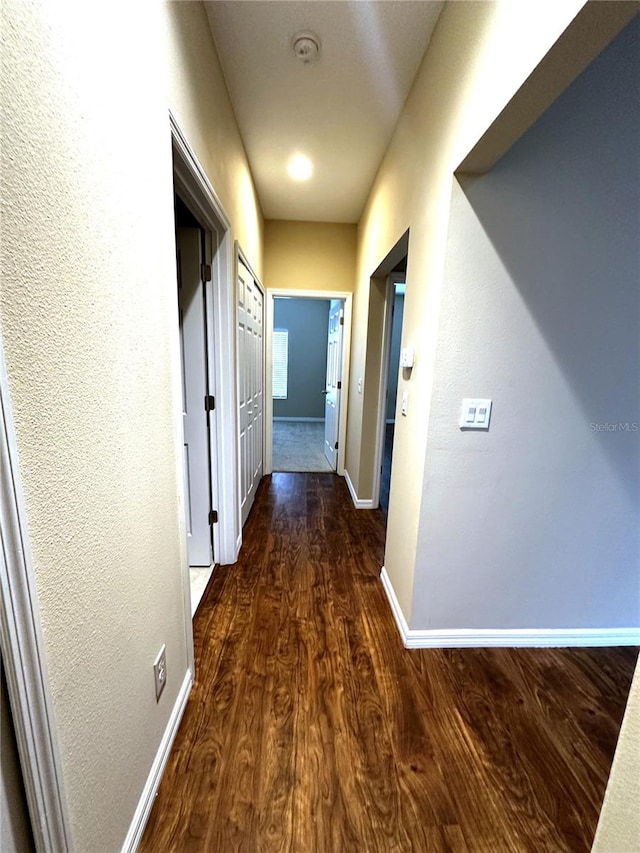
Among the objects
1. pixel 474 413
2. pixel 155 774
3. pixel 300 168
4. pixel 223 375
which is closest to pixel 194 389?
pixel 223 375

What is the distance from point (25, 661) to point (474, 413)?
1.45m

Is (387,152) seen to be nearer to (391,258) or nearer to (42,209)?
(391,258)

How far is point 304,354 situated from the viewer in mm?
6891

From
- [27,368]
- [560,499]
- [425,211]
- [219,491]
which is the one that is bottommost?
[219,491]

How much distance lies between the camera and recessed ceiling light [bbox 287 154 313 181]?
2.33 m

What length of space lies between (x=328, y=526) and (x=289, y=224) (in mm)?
2871

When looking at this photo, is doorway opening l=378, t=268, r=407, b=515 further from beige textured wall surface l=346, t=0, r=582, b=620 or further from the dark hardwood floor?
the dark hardwood floor

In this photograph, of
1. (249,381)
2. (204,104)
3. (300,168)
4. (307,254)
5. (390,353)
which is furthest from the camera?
(390,353)

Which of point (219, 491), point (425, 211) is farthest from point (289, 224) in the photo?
point (219, 491)

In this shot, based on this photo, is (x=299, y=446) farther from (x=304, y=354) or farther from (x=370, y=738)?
(x=370, y=738)

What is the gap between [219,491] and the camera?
2.02m

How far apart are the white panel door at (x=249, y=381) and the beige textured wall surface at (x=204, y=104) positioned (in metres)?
0.40

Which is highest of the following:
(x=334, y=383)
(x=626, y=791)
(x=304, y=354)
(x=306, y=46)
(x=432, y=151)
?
(x=306, y=46)

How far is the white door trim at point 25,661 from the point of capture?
1.57ft
